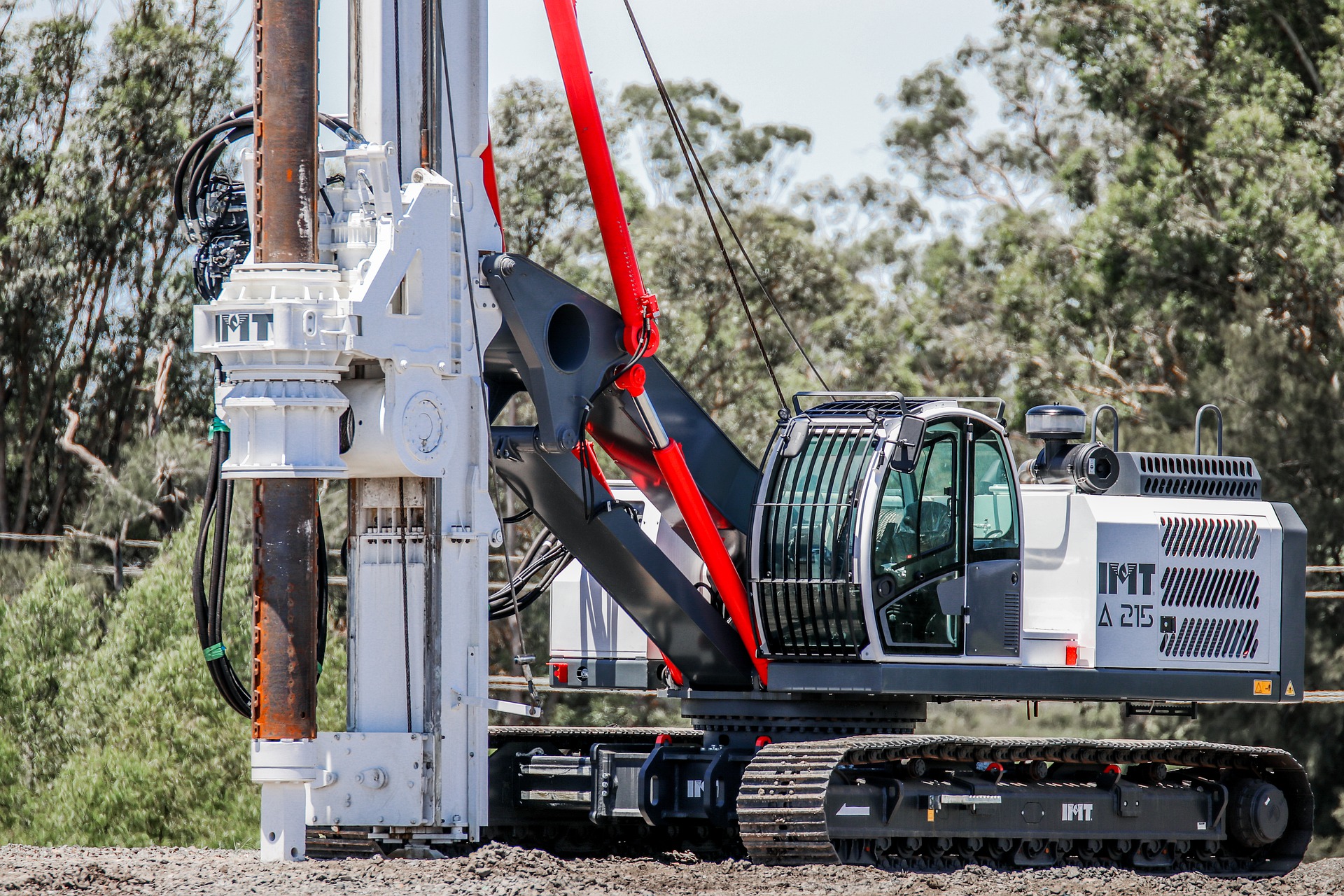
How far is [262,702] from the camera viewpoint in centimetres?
947

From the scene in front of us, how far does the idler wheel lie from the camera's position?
13.2 meters

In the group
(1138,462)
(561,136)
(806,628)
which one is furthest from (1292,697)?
(561,136)

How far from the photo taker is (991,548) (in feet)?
39.4

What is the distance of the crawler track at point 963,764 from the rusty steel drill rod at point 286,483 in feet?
9.59

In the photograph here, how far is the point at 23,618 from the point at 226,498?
1848 cm

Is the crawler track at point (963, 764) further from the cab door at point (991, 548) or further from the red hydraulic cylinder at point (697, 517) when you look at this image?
the red hydraulic cylinder at point (697, 517)

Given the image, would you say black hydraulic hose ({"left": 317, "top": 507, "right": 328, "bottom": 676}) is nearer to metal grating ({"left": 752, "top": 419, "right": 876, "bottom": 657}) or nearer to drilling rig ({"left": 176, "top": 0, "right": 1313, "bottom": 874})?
drilling rig ({"left": 176, "top": 0, "right": 1313, "bottom": 874})

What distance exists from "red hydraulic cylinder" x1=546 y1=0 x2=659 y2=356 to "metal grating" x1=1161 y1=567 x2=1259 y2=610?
13.4 feet

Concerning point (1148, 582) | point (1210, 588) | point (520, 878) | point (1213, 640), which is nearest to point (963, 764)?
point (1148, 582)

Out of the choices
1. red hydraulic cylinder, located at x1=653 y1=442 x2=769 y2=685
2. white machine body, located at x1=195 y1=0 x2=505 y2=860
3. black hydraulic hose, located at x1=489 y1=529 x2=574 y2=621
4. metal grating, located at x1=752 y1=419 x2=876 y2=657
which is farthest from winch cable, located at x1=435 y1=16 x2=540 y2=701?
black hydraulic hose, located at x1=489 y1=529 x2=574 y2=621

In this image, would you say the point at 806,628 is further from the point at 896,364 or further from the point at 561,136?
the point at 896,364

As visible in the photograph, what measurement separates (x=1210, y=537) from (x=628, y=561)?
13.7 ft

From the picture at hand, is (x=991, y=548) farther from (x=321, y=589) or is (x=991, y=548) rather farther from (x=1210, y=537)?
(x=321, y=589)

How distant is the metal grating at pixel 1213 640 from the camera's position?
41.7ft
